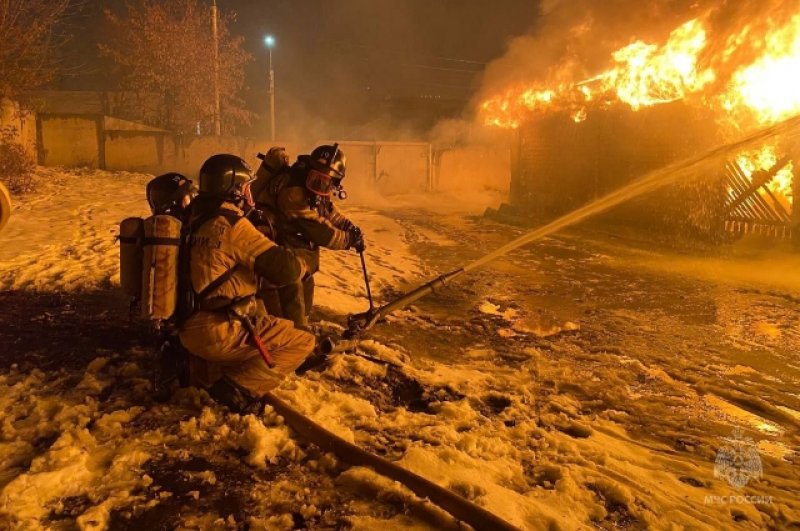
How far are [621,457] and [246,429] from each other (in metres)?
2.34

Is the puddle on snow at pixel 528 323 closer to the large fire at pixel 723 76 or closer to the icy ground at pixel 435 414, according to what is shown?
the icy ground at pixel 435 414

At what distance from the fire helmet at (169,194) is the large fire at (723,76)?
9445 millimetres

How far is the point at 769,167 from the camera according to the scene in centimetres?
1038

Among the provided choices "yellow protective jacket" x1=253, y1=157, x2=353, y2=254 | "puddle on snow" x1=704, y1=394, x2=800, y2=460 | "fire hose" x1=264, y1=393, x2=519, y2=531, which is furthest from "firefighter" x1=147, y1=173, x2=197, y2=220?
"puddle on snow" x1=704, y1=394, x2=800, y2=460

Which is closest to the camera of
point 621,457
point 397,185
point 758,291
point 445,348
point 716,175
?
point 621,457

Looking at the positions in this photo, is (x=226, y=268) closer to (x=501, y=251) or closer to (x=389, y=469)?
(x=389, y=469)

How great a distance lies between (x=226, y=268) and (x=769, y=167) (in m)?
10.6

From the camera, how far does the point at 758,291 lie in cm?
822

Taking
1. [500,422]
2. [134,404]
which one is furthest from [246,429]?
[500,422]

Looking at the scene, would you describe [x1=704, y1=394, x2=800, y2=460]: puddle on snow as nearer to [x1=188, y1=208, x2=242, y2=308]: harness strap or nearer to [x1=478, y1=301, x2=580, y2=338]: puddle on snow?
[x1=478, y1=301, x2=580, y2=338]: puddle on snow

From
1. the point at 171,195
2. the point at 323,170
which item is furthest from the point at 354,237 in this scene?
the point at 171,195

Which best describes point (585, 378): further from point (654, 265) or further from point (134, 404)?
point (654, 265)

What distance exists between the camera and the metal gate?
1026cm

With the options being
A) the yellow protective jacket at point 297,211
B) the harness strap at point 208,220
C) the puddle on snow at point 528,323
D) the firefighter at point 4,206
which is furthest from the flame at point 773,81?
the firefighter at point 4,206
